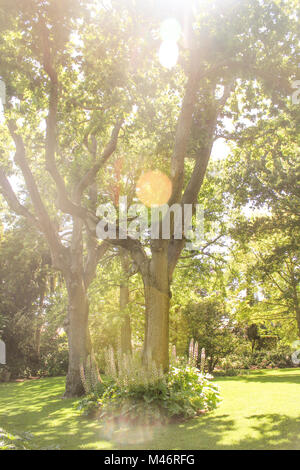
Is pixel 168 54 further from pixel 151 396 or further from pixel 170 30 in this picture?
pixel 151 396

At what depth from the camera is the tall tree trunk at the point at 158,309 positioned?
1006 cm

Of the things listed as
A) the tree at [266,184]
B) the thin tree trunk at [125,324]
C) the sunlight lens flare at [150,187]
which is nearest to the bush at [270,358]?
the thin tree trunk at [125,324]

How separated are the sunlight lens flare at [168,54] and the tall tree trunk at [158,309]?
4.94 m

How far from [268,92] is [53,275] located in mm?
25275

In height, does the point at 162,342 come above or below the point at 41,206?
below

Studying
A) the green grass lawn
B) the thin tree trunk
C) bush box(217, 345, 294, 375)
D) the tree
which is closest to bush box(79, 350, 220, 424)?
the green grass lawn

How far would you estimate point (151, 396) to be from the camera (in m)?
9.20

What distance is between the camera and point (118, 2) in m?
9.30

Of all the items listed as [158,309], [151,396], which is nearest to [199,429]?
[151,396]

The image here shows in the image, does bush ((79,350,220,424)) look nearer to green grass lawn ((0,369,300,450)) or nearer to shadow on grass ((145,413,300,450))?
green grass lawn ((0,369,300,450))

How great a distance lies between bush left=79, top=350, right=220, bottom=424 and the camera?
8867 mm
